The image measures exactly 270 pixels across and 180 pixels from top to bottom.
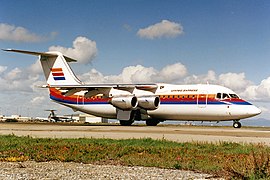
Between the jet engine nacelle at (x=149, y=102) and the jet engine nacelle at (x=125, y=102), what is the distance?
490 millimetres

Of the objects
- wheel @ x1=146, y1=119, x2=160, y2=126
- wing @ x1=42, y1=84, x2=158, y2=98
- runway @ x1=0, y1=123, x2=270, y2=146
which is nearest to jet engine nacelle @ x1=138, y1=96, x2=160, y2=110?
wing @ x1=42, y1=84, x2=158, y2=98

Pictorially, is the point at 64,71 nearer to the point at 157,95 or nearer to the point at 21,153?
the point at 157,95

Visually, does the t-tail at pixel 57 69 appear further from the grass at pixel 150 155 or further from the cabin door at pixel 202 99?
the grass at pixel 150 155

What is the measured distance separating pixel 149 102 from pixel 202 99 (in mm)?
4772

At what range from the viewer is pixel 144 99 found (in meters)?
40.2

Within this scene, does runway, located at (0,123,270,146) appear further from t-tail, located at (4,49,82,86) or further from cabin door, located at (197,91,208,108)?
t-tail, located at (4,49,82,86)

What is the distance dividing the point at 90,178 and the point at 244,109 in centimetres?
2911

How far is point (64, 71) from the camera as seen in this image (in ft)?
155

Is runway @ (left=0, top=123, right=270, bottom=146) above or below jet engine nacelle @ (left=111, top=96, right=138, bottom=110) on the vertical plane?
below

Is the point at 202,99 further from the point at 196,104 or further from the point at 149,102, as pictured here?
the point at 149,102

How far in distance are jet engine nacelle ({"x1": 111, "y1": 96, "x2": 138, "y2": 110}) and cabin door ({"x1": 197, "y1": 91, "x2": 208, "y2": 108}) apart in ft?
18.8

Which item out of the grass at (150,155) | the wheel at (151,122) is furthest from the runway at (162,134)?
the wheel at (151,122)

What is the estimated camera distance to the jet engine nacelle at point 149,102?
130 ft

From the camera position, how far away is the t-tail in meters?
47.3
